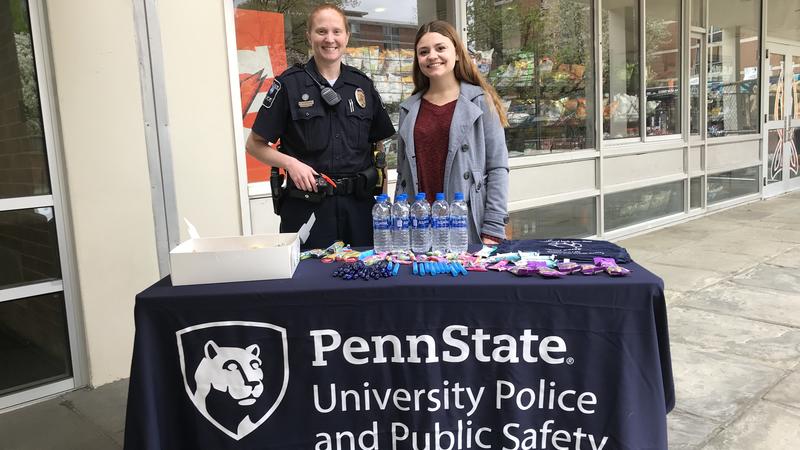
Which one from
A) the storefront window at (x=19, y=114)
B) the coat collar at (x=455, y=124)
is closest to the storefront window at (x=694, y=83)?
the coat collar at (x=455, y=124)

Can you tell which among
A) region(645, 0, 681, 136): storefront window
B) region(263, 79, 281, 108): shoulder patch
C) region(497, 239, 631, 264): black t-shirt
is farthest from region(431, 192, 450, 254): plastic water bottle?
region(645, 0, 681, 136): storefront window

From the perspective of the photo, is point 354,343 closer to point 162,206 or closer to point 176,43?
point 162,206

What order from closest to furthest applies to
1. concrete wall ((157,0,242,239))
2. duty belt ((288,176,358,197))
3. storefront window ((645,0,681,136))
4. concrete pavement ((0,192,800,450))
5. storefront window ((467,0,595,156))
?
1. duty belt ((288,176,358,197))
2. concrete pavement ((0,192,800,450))
3. concrete wall ((157,0,242,239))
4. storefront window ((467,0,595,156))
5. storefront window ((645,0,681,136))

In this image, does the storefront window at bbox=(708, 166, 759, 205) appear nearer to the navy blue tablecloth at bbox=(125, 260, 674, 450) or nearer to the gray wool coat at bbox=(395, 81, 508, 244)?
the gray wool coat at bbox=(395, 81, 508, 244)

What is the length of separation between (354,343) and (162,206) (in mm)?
1639

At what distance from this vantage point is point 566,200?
650cm

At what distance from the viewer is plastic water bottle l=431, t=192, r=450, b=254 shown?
2311 mm

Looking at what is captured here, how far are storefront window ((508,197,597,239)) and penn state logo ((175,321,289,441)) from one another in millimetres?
4195

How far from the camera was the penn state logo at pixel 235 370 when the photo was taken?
6.23ft

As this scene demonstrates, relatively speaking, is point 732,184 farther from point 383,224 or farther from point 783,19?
point 383,224

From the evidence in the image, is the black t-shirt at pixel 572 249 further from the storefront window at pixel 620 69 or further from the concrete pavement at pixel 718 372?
the storefront window at pixel 620 69

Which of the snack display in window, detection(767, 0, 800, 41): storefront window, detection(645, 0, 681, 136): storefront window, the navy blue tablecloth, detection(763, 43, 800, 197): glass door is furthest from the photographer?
detection(763, 43, 800, 197): glass door

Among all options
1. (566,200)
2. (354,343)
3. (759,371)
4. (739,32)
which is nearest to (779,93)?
(739,32)

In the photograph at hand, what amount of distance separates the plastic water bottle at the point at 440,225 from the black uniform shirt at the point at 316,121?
0.50 meters
